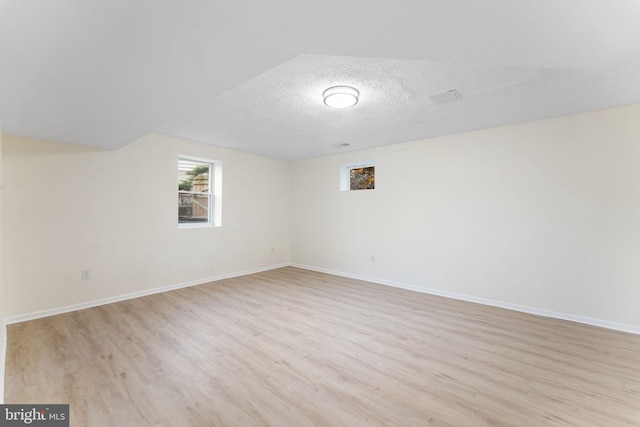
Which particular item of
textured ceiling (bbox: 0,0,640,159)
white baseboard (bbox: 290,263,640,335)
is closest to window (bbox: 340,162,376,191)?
white baseboard (bbox: 290,263,640,335)

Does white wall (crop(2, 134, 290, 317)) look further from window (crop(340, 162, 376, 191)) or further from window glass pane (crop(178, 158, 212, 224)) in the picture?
window (crop(340, 162, 376, 191))

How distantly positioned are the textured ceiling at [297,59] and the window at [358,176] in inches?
75.5

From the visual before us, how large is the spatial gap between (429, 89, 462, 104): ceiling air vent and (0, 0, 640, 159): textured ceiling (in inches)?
1.7

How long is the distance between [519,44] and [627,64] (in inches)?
48.2

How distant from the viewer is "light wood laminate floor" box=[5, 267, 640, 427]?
65.7 inches

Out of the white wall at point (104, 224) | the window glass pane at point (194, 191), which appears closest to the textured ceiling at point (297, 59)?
the white wall at point (104, 224)

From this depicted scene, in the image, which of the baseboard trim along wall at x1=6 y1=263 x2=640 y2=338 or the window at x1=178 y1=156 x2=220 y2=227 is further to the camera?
the window at x1=178 y1=156 x2=220 y2=227

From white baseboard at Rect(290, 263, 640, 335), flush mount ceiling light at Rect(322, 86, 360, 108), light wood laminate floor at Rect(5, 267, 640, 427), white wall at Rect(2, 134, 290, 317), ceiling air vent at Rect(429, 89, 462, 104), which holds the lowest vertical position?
light wood laminate floor at Rect(5, 267, 640, 427)

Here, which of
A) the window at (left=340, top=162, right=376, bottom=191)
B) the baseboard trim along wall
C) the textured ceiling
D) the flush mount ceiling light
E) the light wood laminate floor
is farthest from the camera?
the window at (left=340, top=162, right=376, bottom=191)

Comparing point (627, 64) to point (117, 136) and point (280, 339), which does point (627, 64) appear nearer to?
point (280, 339)

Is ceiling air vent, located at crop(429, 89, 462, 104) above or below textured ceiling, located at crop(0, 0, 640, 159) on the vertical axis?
above

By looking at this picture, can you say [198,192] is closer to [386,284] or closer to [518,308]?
[386,284]

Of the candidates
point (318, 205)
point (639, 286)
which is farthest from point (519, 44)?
point (318, 205)

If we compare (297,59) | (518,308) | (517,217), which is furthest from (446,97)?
(518,308)
